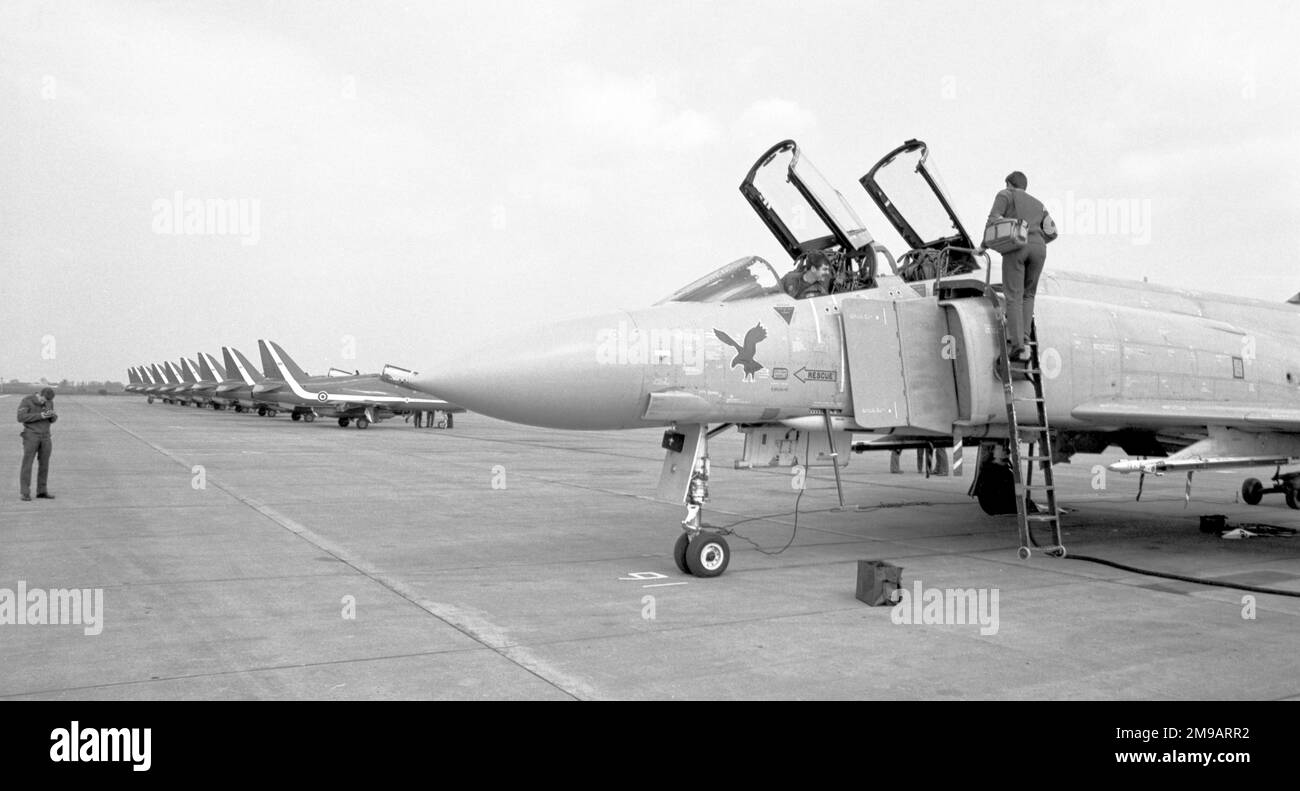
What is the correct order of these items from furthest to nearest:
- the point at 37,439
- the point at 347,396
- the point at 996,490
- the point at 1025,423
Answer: the point at 347,396 < the point at 37,439 < the point at 996,490 < the point at 1025,423

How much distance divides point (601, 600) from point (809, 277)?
3635 mm

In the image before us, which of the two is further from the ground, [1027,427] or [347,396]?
[347,396]

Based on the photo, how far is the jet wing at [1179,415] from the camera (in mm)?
8422

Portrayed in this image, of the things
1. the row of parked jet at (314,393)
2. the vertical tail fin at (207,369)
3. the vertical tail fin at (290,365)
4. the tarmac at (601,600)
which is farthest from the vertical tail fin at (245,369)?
the tarmac at (601,600)

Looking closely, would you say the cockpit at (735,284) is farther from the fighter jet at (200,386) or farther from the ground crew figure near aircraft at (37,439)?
the fighter jet at (200,386)

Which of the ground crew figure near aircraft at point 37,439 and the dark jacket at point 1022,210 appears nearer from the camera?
the dark jacket at point 1022,210

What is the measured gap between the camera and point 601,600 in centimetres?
655

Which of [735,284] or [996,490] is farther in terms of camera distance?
[996,490]

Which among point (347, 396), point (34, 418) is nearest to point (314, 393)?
point (347, 396)

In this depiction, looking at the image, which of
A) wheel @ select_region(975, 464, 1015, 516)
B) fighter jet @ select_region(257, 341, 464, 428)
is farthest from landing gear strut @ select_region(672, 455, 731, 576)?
fighter jet @ select_region(257, 341, 464, 428)

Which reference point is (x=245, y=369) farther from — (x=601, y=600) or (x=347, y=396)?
(x=601, y=600)

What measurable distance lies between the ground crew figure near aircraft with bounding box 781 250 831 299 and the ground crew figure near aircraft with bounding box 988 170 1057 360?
1.59 metres

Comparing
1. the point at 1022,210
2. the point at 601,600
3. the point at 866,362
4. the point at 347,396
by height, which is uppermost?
the point at 1022,210

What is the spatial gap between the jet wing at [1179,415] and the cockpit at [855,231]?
1.91 meters
